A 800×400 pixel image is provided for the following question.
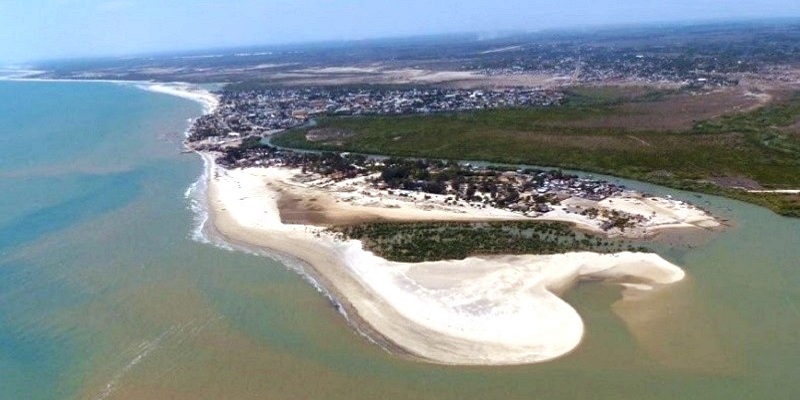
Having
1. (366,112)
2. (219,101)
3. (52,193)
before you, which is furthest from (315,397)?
(219,101)

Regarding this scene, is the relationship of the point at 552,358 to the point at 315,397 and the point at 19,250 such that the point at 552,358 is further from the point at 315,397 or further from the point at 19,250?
the point at 19,250

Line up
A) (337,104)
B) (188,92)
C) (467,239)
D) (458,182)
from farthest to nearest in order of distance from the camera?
(188,92), (337,104), (458,182), (467,239)

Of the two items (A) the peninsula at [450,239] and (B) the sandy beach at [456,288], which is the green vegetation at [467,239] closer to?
(A) the peninsula at [450,239]

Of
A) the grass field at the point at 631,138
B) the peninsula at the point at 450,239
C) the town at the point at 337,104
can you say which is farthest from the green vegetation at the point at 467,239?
the town at the point at 337,104

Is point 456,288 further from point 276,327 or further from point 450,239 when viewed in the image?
point 276,327

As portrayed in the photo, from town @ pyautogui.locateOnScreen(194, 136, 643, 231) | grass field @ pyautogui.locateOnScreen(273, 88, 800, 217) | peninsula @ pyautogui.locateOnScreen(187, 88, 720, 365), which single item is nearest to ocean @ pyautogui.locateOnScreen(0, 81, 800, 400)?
peninsula @ pyautogui.locateOnScreen(187, 88, 720, 365)

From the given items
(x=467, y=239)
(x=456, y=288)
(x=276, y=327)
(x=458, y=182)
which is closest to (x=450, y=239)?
(x=467, y=239)
